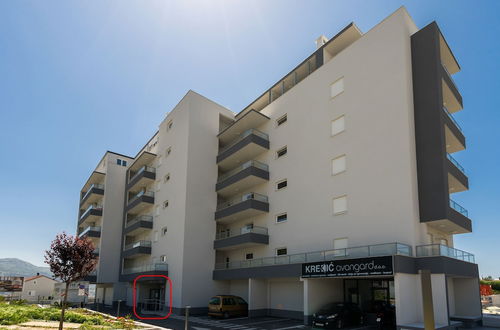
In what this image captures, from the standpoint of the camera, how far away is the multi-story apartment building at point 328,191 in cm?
2014

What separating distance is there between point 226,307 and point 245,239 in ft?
17.3

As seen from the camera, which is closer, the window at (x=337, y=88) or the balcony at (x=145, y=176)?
the window at (x=337, y=88)

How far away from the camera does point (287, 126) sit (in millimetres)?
29969

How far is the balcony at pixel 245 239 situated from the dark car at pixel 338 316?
849 centimetres

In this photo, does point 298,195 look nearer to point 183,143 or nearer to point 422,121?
point 422,121

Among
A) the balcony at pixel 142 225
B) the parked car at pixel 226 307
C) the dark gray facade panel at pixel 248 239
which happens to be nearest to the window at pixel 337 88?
the dark gray facade panel at pixel 248 239

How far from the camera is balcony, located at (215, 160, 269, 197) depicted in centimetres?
3050

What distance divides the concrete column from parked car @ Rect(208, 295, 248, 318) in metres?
0.94

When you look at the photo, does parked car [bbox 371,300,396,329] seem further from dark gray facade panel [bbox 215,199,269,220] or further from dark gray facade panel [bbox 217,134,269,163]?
dark gray facade panel [bbox 217,134,269,163]

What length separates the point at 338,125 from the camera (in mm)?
25328

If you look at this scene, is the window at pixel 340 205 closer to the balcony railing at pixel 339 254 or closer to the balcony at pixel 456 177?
the balcony railing at pixel 339 254

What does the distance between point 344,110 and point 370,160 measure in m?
4.30

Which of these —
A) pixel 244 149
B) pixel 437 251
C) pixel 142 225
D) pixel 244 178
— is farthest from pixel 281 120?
pixel 142 225

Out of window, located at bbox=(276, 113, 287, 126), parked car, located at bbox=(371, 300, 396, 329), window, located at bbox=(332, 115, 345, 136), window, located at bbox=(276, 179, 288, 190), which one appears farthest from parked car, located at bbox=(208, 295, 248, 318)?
window, located at bbox=(276, 113, 287, 126)
